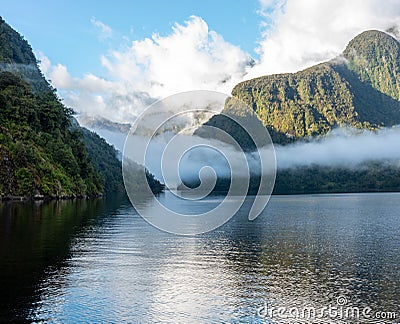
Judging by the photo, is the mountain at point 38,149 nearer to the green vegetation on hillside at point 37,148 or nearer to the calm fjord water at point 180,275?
the green vegetation on hillside at point 37,148

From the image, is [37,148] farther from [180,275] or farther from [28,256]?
[180,275]

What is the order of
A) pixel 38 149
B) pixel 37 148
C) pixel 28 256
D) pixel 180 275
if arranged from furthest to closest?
pixel 38 149, pixel 37 148, pixel 28 256, pixel 180 275

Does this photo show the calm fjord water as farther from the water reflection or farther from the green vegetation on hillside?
the green vegetation on hillside

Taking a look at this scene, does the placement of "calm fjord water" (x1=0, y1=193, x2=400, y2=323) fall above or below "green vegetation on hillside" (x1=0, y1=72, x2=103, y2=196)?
below

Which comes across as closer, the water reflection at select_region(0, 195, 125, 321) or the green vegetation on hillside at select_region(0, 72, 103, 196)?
the water reflection at select_region(0, 195, 125, 321)

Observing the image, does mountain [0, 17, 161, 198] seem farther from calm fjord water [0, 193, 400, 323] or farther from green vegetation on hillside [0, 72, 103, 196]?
calm fjord water [0, 193, 400, 323]

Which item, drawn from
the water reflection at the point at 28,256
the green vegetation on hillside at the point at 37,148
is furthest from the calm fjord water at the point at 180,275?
the green vegetation on hillside at the point at 37,148

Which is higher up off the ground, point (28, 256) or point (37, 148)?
point (37, 148)

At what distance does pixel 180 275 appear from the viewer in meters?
33.3

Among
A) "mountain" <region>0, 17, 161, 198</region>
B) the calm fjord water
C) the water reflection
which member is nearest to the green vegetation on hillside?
"mountain" <region>0, 17, 161, 198</region>

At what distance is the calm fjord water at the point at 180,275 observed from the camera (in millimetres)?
24109

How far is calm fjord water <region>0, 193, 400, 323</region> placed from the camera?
24109 millimetres

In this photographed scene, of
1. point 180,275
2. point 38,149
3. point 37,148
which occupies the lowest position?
point 180,275

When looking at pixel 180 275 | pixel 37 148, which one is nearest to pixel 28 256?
pixel 180 275
